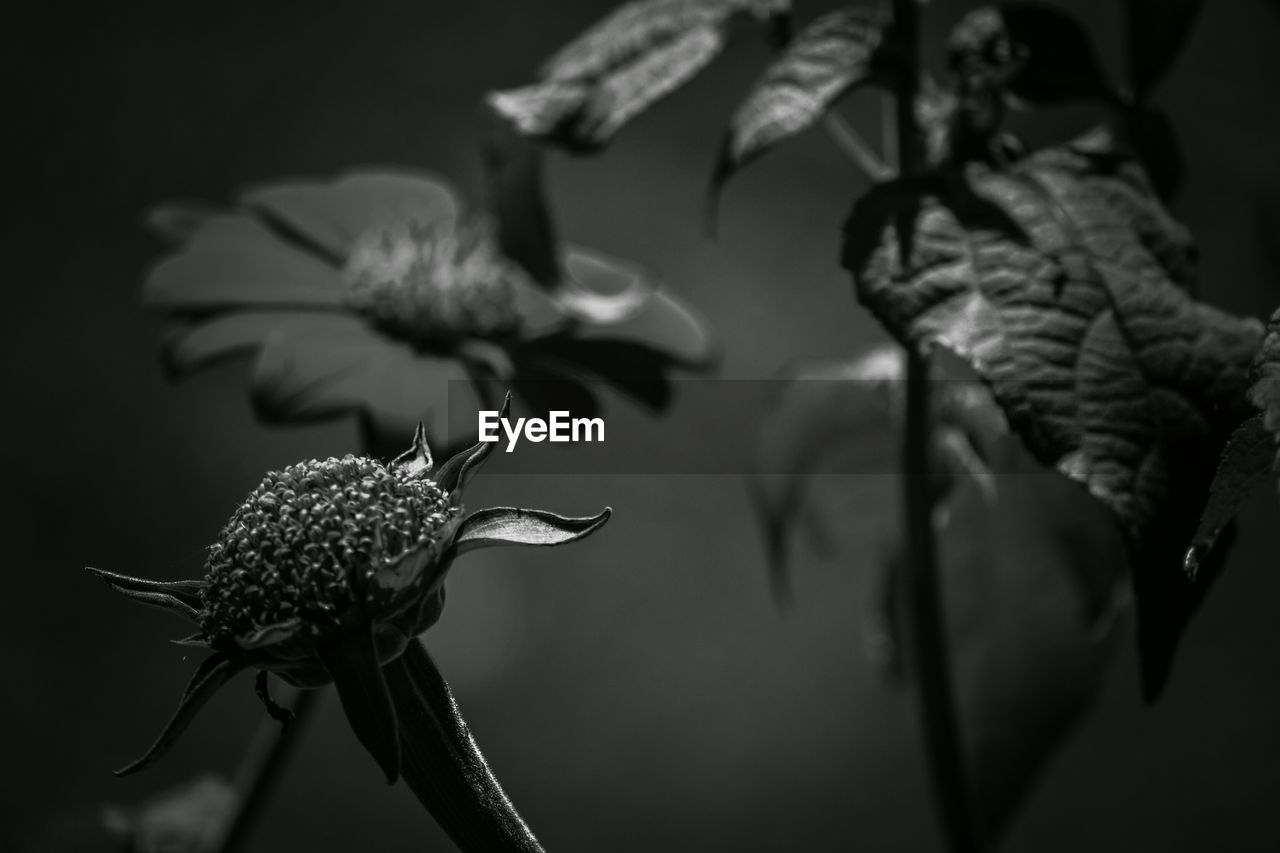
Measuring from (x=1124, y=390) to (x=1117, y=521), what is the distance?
35 millimetres

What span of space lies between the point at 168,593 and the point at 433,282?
0.27 meters

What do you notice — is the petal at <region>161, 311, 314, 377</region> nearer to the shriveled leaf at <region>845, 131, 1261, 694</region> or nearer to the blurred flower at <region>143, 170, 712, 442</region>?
the blurred flower at <region>143, 170, 712, 442</region>

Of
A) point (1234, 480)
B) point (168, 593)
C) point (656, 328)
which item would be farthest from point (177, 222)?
point (1234, 480)

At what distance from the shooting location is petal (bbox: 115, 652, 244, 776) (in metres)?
0.21

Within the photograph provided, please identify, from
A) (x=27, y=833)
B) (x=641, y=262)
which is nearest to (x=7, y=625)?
(x=27, y=833)

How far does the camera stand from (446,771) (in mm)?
232

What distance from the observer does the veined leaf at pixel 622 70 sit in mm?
343

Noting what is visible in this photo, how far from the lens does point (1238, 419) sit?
0.25 m

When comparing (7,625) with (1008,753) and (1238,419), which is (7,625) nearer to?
(1008,753)

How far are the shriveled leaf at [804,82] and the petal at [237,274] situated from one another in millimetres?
200

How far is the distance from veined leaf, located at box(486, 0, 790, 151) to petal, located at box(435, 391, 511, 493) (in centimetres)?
12

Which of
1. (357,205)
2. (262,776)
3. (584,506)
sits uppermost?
(357,205)

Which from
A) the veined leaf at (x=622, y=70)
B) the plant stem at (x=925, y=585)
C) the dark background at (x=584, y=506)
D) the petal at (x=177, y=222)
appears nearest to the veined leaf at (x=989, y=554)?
the plant stem at (x=925, y=585)

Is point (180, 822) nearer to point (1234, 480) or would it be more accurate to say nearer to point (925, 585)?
point (925, 585)
